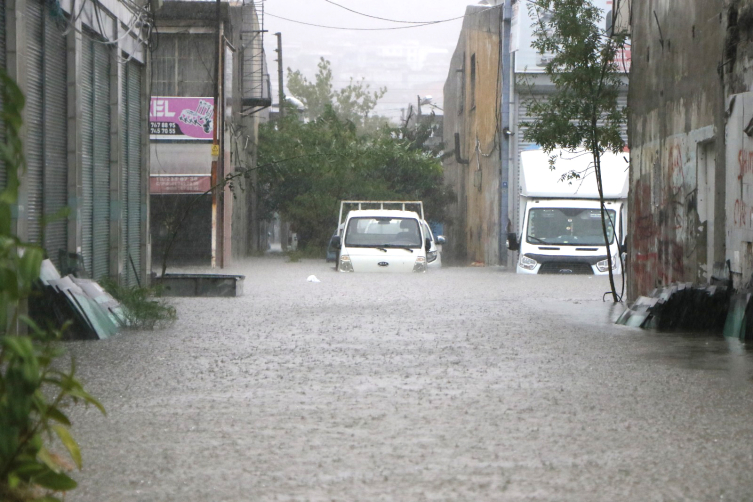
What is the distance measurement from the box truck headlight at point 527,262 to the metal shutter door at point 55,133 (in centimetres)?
1387

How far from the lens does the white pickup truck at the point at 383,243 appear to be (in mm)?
25703

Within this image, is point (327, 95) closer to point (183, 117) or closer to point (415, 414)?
point (183, 117)

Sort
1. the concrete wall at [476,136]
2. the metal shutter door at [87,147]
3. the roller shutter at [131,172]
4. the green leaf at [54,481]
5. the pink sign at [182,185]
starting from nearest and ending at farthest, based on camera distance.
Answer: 1. the green leaf at [54,481]
2. the metal shutter door at [87,147]
3. the roller shutter at [131,172]
4. the pink sign at [182,185]
5. the concrete wall at [476,136]

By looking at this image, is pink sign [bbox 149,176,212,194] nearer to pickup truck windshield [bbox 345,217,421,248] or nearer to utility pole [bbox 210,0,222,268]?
utility pole [bbox 210,0,222,268]

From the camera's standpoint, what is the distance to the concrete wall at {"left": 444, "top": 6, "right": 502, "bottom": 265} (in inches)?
1345

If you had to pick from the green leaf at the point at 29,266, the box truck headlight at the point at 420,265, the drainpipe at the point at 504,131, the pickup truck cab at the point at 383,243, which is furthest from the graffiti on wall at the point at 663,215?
the drainpipe at the point at 504,131

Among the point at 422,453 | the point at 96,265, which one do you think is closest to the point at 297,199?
the point at 96,265

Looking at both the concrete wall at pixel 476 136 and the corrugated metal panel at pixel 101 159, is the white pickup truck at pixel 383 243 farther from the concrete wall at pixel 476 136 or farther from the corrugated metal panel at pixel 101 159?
the corrugated metal panel at pixel 101 159

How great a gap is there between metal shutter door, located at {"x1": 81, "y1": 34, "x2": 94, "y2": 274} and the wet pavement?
2756mm

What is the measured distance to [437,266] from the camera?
29.2 metres

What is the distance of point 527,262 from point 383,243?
3.43m

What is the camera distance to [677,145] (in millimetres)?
14016

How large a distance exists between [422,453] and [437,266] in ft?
78.6

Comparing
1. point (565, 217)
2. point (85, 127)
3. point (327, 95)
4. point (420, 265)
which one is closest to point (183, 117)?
point (420, 265)
